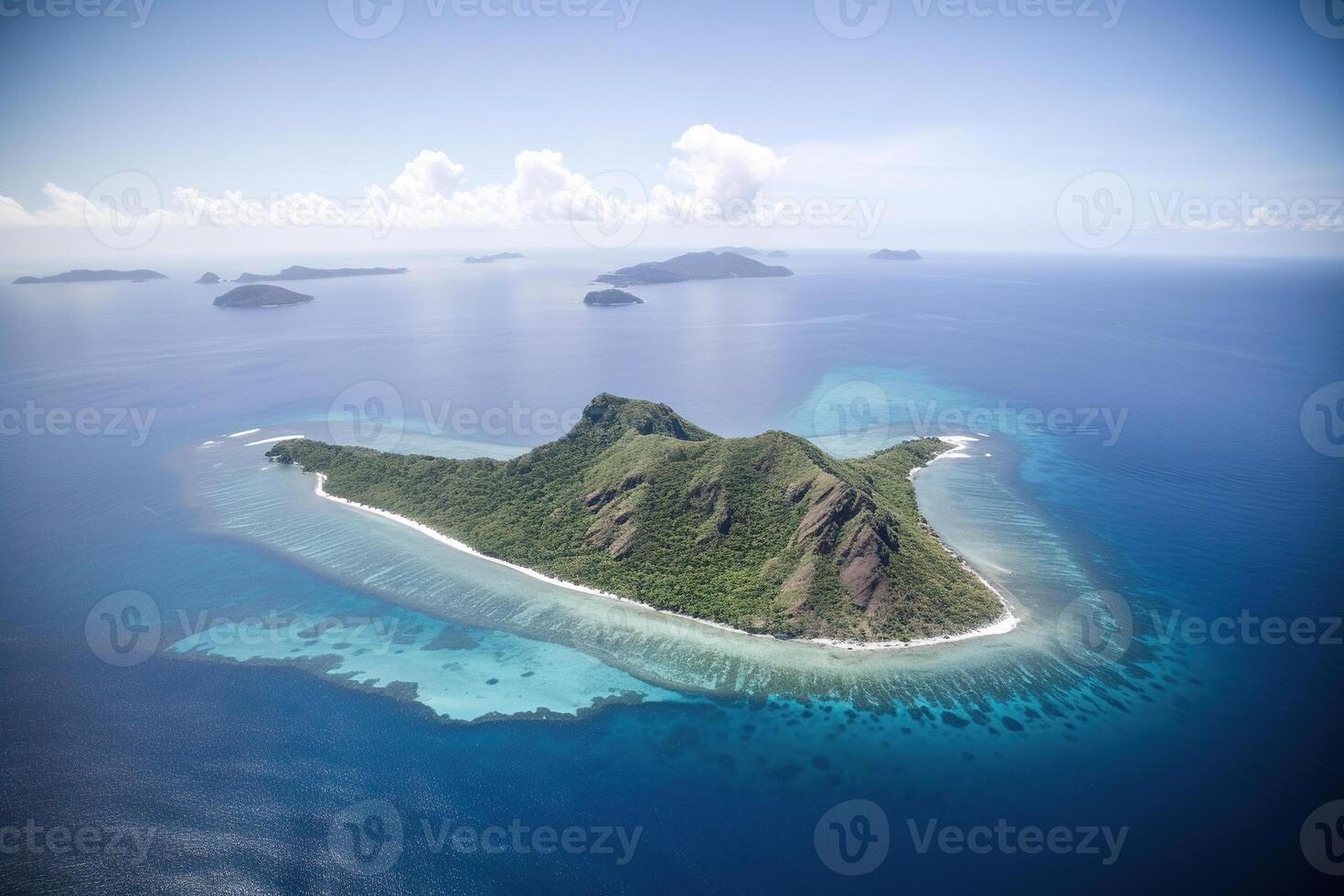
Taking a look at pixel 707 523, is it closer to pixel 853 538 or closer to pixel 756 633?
pixel 756 633

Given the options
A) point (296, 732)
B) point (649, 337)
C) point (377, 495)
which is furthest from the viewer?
point (649, 337)

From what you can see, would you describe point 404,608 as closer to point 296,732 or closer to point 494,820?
point 296,732

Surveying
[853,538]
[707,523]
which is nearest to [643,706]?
[707,523]

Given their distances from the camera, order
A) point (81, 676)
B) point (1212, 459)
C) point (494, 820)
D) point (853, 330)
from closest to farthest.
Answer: point (494, 820) < point (81, 676) < point (1212, 459) < point (853, 330)

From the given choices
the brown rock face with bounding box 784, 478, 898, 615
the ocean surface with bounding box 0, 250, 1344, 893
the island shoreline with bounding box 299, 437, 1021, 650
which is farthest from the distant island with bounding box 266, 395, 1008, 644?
the ocean surface with bounding box 0, 250, 1344, 893

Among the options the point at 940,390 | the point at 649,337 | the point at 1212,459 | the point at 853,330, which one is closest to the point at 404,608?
the point at 1212,459

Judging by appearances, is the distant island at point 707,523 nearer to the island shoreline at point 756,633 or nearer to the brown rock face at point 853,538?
the brown rock face at point 853,538

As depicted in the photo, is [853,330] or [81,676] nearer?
[81,676]

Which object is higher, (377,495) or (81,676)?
(377,495)

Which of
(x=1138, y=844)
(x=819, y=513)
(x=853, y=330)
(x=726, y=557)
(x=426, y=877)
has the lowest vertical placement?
(x=426, y=877)
